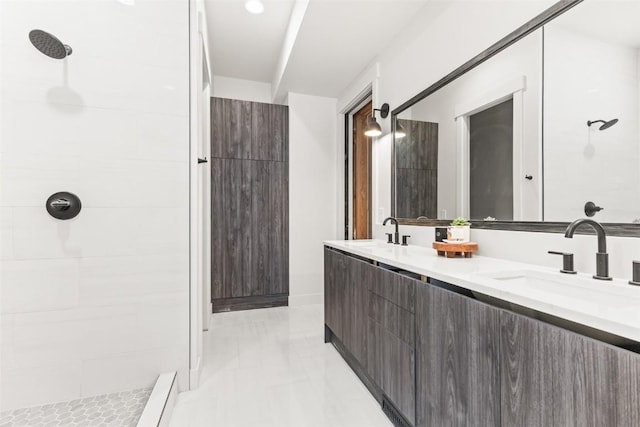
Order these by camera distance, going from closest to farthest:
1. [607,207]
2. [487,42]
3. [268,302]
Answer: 1. [607,207]
2. [487,42]
3. [268,302]

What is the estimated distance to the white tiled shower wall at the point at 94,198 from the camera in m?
1.48

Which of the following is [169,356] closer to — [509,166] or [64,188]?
[64,188]

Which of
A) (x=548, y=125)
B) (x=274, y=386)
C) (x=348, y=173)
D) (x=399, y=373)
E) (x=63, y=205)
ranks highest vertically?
(x=348, y=173)

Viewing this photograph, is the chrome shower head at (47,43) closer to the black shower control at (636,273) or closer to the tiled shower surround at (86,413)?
the tiled shower surround at (86,413)

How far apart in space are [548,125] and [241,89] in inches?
136

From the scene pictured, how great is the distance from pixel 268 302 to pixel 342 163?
74.0 inches

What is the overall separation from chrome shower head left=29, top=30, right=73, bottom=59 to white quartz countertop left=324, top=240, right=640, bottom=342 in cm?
183

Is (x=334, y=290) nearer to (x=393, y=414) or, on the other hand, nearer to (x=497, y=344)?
(x=393, y=414)

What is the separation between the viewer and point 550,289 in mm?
1101

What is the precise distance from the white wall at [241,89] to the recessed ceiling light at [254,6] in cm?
136

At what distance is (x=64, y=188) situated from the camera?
5.07 feet

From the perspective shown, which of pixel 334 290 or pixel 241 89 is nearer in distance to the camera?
pixel 334 290

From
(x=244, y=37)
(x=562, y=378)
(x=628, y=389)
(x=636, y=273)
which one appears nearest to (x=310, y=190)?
(x=244, y=37)

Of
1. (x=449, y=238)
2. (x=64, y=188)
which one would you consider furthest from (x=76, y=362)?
(x=449, y=238)
